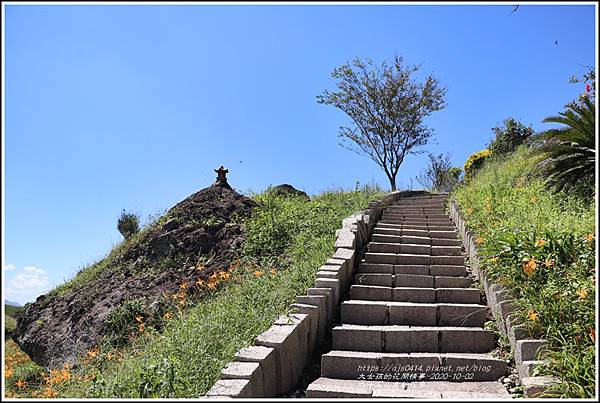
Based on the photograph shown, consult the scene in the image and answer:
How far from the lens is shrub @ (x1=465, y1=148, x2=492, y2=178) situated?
68.6ft

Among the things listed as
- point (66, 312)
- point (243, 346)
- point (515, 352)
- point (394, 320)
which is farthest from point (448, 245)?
point (66, 312)

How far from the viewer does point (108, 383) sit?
4.20m

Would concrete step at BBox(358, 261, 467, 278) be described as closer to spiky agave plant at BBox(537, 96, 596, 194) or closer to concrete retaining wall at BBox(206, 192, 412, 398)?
concrete retaining wall at BBox(206, 192, 412, 398)

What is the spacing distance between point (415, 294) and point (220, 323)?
2.44 m

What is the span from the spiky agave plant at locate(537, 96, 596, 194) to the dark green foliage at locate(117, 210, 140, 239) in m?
8.88

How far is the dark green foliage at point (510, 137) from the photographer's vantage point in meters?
19.8

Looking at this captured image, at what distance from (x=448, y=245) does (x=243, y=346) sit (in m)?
4.88

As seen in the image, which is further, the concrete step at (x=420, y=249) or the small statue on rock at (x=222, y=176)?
the small statue on rock at (x=222, y=176)

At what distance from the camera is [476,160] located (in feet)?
70.5

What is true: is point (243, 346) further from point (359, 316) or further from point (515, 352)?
point (515, 352)

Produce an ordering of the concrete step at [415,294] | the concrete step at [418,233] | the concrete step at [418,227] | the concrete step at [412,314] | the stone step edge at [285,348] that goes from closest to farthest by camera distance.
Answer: the stone step edge at [285,348] → the concrete step at [412,314] → the concrete step at [415,294] → the concrete step at [418,233] → the concrete step at [418,227]

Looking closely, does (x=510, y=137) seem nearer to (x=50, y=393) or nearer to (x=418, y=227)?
(x=418, y=227)

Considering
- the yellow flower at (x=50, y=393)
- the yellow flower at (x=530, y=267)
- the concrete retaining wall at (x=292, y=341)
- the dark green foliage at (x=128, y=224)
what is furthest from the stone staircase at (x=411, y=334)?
the dark green foliage at (x=128, y=224)

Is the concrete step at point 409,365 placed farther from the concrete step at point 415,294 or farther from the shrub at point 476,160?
the shrub at point 476,160
